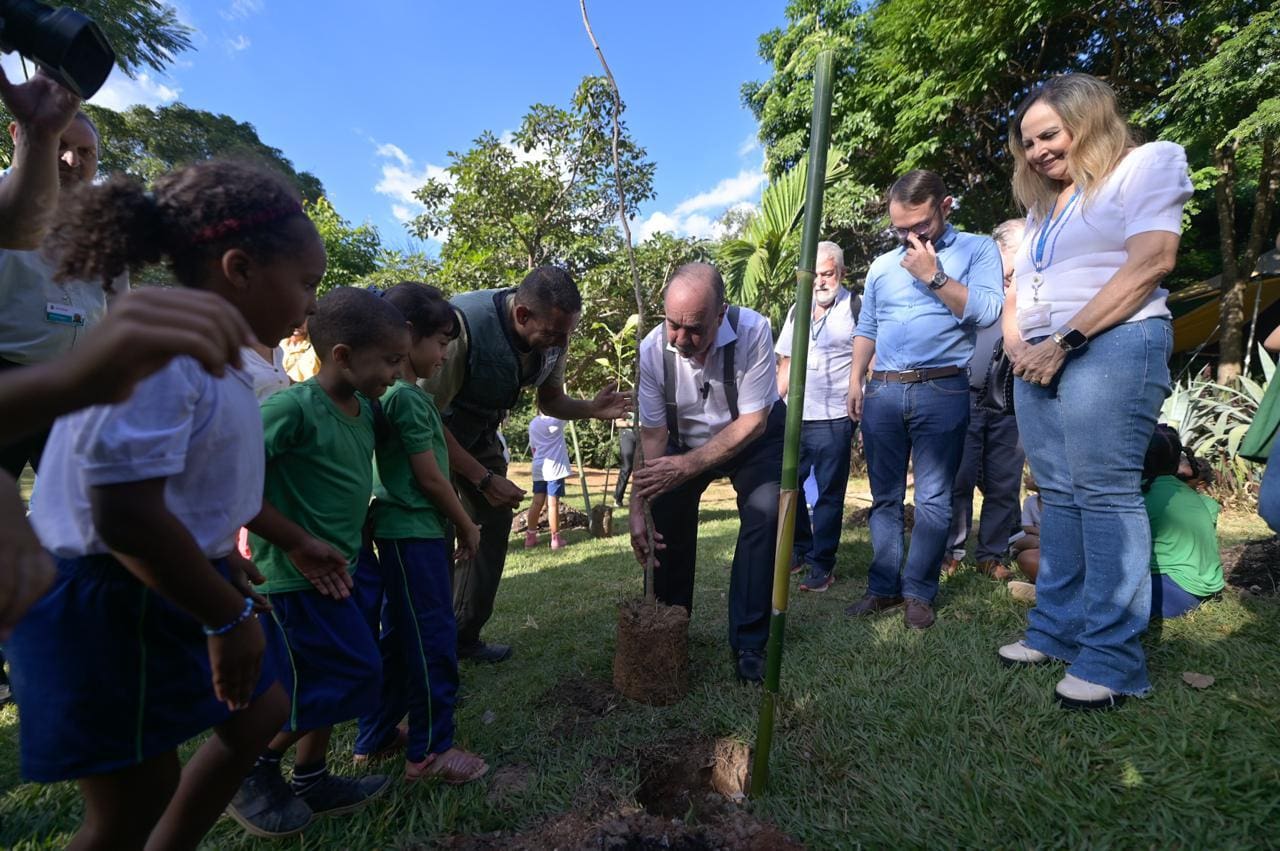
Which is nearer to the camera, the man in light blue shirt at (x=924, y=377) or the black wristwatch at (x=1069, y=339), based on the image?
the black wristwatch at (x=1069, y=339)

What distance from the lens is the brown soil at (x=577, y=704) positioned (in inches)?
94.0

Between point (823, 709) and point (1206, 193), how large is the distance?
13.0 m

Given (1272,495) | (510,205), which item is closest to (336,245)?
(510,205)

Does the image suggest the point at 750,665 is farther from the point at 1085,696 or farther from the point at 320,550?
the point at 320,550

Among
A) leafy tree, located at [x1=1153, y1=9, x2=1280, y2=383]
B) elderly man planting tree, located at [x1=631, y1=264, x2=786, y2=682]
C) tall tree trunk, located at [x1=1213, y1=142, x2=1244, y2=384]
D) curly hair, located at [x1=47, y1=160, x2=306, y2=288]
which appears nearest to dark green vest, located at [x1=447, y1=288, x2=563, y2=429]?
elderly man planting tree, located at [x1=631, y1=264, x2=786, y2=682]

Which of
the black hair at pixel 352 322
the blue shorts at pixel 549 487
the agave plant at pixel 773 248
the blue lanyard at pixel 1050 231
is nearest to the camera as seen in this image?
the black hair at pixel 352 322

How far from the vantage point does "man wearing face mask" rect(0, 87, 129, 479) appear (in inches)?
73.9

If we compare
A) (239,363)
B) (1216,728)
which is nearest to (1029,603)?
(1216,728)

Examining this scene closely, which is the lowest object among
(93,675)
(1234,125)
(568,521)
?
(568,521)

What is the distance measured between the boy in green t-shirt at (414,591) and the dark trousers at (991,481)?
3.10 meters

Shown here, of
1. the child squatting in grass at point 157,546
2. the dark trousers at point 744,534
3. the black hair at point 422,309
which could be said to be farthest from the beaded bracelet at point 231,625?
the dark trousers at point 744,534

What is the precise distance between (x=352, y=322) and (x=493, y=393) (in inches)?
38.4

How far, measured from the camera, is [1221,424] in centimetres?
617

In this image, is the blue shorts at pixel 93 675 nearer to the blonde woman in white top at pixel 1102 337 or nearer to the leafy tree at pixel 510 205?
the blonde woman in white top at pixel 1102 337
